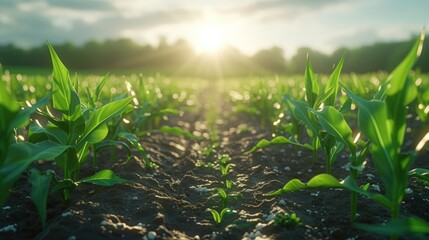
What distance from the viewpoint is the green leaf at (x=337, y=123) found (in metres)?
2.65

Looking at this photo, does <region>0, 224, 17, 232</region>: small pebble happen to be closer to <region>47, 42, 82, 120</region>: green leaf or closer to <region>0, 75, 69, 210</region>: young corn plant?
<region>0, 75, 69, 210</region>: young corn plant

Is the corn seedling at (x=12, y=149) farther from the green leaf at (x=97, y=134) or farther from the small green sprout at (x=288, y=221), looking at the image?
Result: the small green sprout at (x=288, y=221)

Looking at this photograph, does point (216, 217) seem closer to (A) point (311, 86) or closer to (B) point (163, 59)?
(A) point (311, 86)

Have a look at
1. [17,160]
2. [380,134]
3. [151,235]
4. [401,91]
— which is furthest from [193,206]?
[401,91]

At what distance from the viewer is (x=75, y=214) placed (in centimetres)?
259

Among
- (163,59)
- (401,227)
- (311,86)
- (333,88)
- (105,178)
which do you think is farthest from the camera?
(163,59)

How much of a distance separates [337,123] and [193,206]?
1.32 m

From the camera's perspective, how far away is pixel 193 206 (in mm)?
3229

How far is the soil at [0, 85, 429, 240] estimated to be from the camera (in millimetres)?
2559

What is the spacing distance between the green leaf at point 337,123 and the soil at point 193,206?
1.87ft

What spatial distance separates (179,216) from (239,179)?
1.17 metres

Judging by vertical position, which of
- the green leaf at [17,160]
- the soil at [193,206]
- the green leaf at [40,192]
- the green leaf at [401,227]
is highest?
the green leaf at [17,160]

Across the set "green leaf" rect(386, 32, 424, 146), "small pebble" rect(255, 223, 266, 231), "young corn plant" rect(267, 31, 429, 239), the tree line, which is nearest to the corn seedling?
"small pebble" rect(255, 223, 266, 231)

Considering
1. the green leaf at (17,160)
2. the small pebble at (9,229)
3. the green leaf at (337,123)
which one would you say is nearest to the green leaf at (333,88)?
the green leaf at (337,123)
